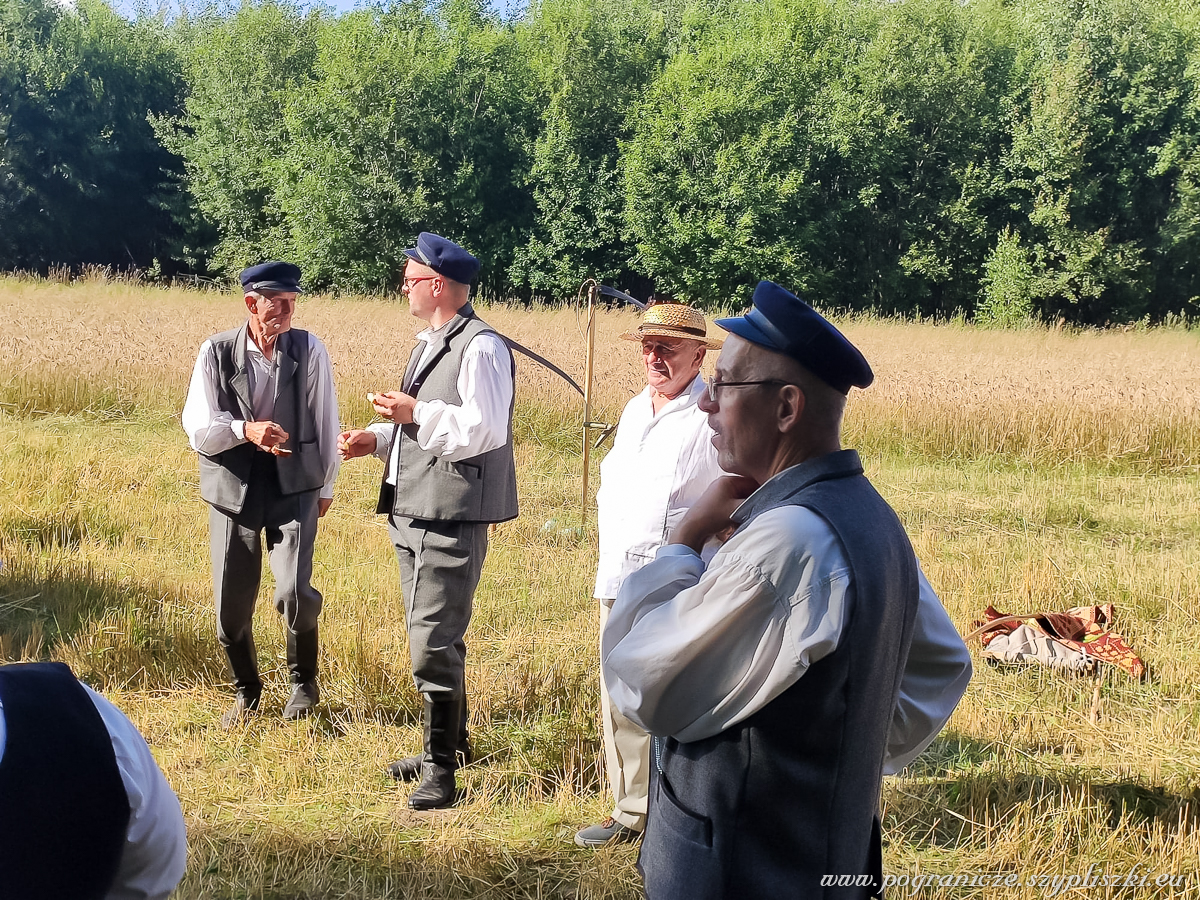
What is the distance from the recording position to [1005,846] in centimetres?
365

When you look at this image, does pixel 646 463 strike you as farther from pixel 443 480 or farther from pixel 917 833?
pixel 917 833

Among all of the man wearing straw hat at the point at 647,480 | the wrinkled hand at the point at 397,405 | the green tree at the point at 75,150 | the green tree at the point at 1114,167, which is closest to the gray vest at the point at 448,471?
the wrinkled hand at the point at 397,405

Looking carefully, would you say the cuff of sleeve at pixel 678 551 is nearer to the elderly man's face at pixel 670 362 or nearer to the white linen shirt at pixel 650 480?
the white linen shirt at pixel 650 480

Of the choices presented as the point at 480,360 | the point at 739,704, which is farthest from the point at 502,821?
the point at 739,704

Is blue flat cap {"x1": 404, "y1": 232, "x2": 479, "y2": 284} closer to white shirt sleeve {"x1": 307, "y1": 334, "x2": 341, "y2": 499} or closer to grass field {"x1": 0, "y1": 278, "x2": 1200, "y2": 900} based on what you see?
white shirt sleeve {"x1": 307, "y1": 334, "x2": 341, "y2": 499}

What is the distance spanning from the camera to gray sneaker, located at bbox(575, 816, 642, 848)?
3.80 metres

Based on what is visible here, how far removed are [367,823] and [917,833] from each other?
6.61 feet

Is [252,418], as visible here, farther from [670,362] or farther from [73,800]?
[73,800]

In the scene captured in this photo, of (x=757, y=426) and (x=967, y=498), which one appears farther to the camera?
(x=967, y=498)

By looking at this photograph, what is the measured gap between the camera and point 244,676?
4898 mm

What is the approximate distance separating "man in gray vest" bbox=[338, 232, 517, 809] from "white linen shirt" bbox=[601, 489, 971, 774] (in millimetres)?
2146

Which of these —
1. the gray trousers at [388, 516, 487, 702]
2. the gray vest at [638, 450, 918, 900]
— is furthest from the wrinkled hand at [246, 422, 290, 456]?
the gray vest at [638, 450, 918, 900]

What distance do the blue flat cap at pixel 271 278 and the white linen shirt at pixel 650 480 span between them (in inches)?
69.9

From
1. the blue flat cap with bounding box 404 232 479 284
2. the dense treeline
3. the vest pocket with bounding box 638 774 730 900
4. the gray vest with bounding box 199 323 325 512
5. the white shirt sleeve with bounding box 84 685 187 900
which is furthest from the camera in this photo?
the dense treeline
